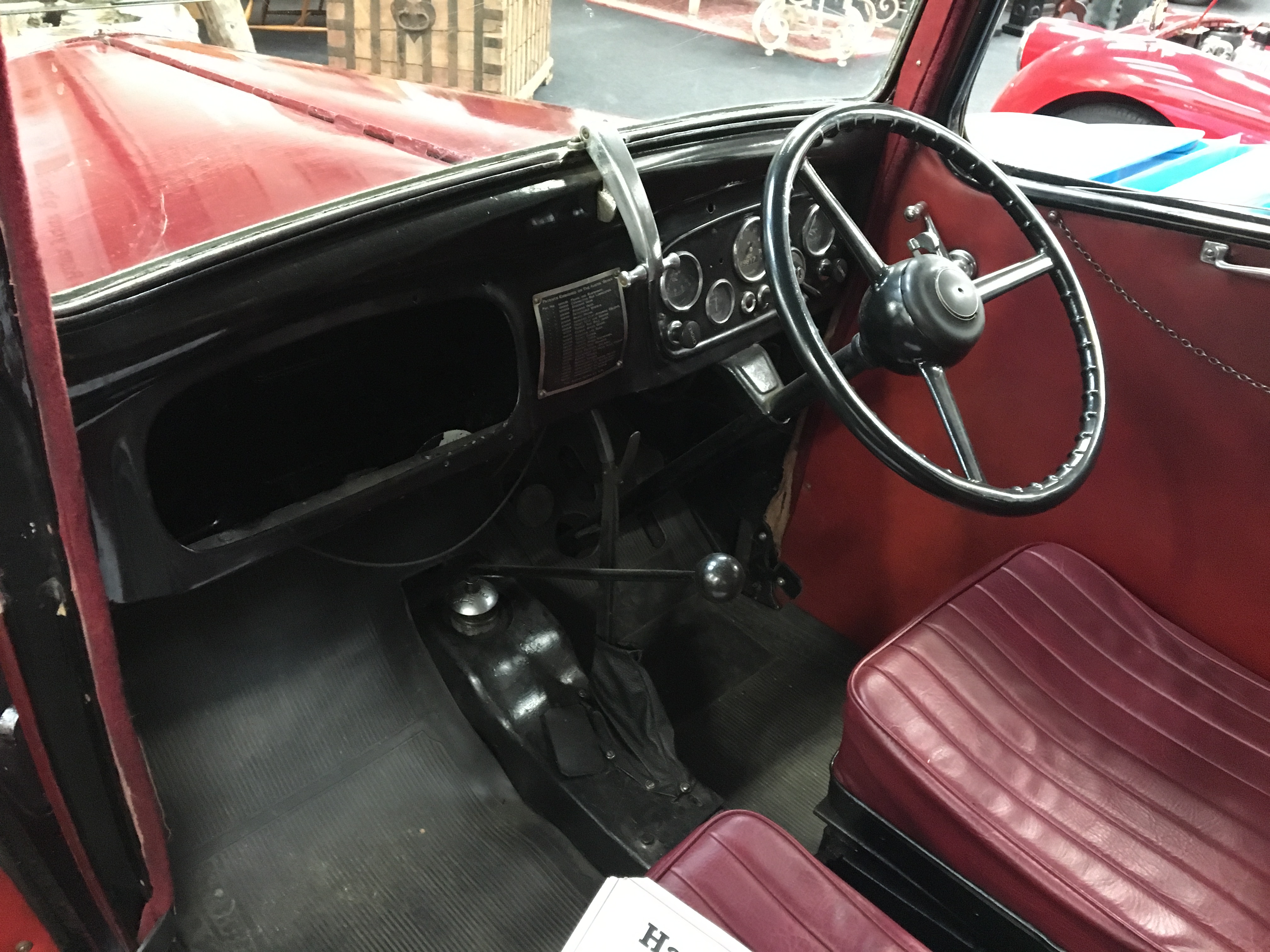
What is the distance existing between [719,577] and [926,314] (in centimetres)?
60

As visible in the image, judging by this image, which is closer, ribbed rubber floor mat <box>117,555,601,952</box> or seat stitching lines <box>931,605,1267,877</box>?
seat stitching lines <box>931,605,1267,877</box>

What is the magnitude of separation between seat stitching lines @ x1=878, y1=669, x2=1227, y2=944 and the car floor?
609 mm

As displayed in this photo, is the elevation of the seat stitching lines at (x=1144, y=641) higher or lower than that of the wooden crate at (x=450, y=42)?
lower

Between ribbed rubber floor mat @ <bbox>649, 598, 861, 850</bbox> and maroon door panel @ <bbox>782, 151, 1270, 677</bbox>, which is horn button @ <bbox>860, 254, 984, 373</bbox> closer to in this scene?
maroon door panel @ <bbox>782, 151, 1270, 677</bbox>

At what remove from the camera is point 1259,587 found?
1382mm

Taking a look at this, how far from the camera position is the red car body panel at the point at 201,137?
1.04m

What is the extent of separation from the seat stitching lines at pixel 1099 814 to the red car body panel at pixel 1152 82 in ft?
8.39

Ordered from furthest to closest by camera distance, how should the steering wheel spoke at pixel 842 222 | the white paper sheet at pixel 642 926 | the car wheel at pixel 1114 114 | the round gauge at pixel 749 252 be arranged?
the car wheel at pixel 1114 114 → the round gauge at pixel 749 252 → the steering wheel spoke at pixel 842 222 → the white paper sheet at pixel 642 926

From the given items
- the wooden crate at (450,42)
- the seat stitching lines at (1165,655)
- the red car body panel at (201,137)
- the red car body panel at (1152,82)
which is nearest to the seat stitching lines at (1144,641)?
the seat stitching lines at (1165,655)

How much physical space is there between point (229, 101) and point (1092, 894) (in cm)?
169

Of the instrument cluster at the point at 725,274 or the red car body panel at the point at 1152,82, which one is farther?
the red car body panel at the point at 1152,82

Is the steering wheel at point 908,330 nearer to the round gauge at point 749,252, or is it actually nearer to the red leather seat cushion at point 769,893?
the round gauge at point 749,252

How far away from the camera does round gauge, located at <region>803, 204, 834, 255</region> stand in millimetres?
1585

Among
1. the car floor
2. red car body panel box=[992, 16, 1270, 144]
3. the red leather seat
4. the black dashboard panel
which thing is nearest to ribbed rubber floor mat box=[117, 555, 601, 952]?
the car floor
